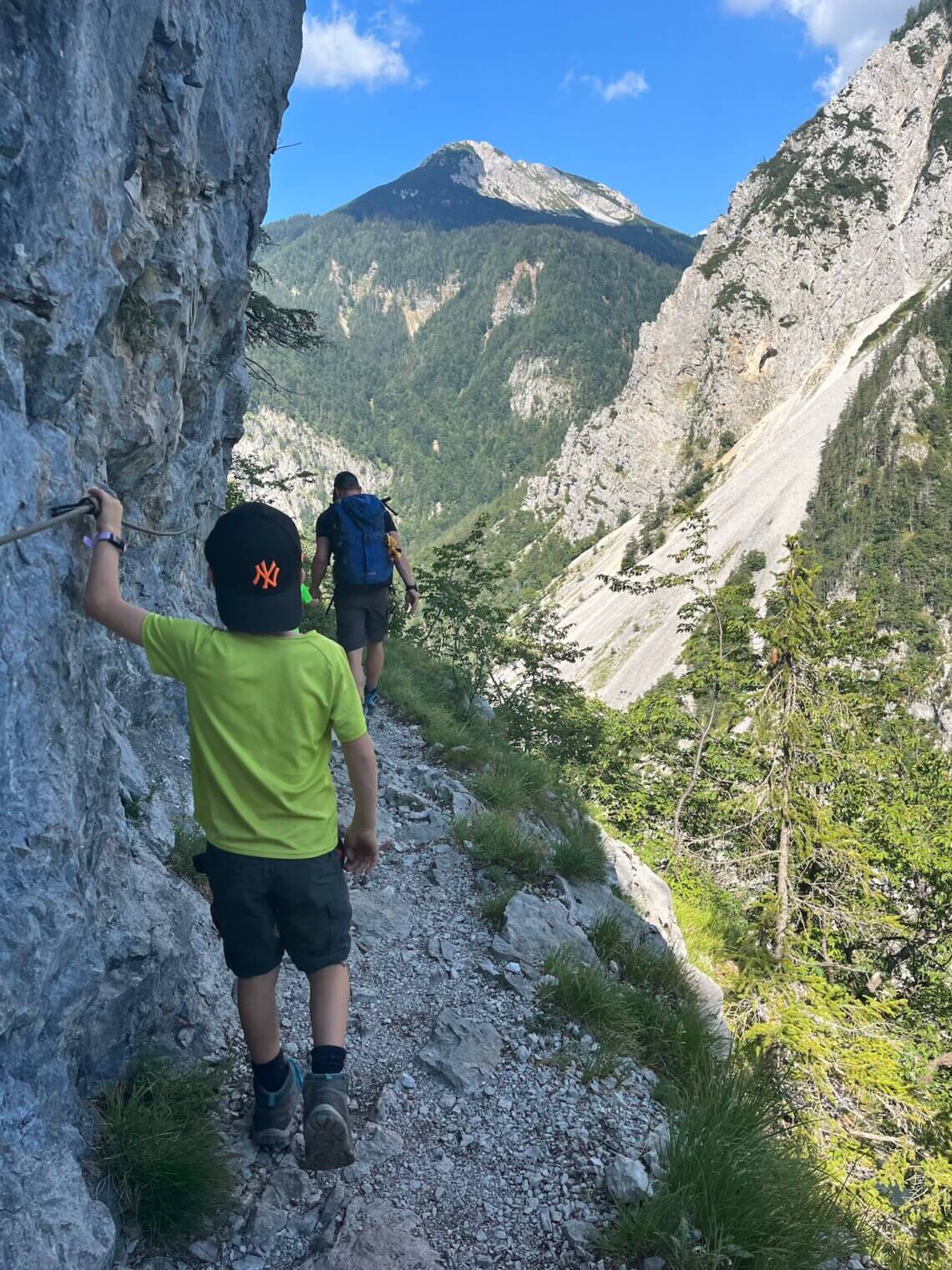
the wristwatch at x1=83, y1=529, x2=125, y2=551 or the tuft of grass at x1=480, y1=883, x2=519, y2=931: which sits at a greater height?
the wristwatch at x1=83, y1=529, x2=125, y2=551

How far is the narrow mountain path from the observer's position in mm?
2850

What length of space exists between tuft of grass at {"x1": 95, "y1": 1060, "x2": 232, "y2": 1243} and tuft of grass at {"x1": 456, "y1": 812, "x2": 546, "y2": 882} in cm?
363

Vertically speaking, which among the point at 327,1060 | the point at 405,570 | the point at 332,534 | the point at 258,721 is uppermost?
the point at 332,534

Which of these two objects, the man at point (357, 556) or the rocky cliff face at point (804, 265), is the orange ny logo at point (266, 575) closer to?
the man at point (357, 556)

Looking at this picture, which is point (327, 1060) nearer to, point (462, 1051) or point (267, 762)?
point (267, 762)

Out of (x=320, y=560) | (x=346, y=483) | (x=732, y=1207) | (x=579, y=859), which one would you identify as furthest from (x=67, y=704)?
(x=579, y=859)

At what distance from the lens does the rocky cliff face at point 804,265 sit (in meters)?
130

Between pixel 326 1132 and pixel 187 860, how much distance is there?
2164 mm

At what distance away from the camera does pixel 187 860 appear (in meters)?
4.49

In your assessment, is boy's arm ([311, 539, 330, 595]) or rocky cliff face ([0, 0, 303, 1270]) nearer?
rocky cliff face ([0, 0, 303, 1270])

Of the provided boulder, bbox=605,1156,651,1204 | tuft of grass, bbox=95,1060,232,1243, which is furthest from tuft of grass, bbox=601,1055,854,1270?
tuft of grass, bbox=95,1060,232,1243

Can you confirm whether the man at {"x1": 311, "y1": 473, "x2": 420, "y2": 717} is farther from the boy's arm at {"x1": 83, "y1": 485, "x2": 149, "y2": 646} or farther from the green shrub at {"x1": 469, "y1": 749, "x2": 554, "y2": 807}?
the boy's arm at {"x1": 83, "y1": 485, "x2": 149, "y2": 646}

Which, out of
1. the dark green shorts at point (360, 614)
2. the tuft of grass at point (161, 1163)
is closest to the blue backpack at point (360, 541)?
the dark green shorts at point (360, 614)

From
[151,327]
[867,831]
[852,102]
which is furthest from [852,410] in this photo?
[151,327]
